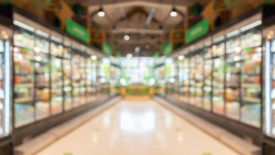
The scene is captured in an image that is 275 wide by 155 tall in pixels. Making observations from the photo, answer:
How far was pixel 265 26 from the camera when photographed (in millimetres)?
3029

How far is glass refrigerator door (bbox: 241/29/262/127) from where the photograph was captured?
3.68 metres

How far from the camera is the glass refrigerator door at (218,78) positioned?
5.14 m

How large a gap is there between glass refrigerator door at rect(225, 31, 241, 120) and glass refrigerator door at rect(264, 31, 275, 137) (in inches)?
48.8

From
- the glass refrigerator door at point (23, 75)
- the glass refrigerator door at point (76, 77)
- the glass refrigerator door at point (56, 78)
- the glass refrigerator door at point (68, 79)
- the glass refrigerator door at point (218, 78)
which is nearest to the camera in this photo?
the glass refrigerator door at point (23, 75)

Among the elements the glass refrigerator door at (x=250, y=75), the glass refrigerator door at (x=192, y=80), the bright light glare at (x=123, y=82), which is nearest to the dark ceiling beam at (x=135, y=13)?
the bright light glare at (x=123, y=82)

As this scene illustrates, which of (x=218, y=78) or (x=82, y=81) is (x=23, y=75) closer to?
(x=82, y=81)

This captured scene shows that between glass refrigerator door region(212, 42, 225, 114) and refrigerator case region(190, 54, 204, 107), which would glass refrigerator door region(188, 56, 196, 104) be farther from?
glass refrigerator door region(212, 42, 225, 114)

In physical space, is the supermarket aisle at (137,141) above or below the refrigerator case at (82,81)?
below

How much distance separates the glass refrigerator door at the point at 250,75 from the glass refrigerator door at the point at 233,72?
0.59ft

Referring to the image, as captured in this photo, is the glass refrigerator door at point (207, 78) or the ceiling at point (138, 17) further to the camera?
the ceiling at point (138, 17)

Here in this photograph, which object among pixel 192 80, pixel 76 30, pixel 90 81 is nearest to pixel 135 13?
pixel 90 81

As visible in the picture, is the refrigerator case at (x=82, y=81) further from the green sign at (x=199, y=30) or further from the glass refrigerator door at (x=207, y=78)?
the glass refrigerator door at (x=207, y=78)

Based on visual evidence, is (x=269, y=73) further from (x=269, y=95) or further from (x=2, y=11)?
(x=2, y=11)

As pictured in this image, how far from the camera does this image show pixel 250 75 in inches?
152
